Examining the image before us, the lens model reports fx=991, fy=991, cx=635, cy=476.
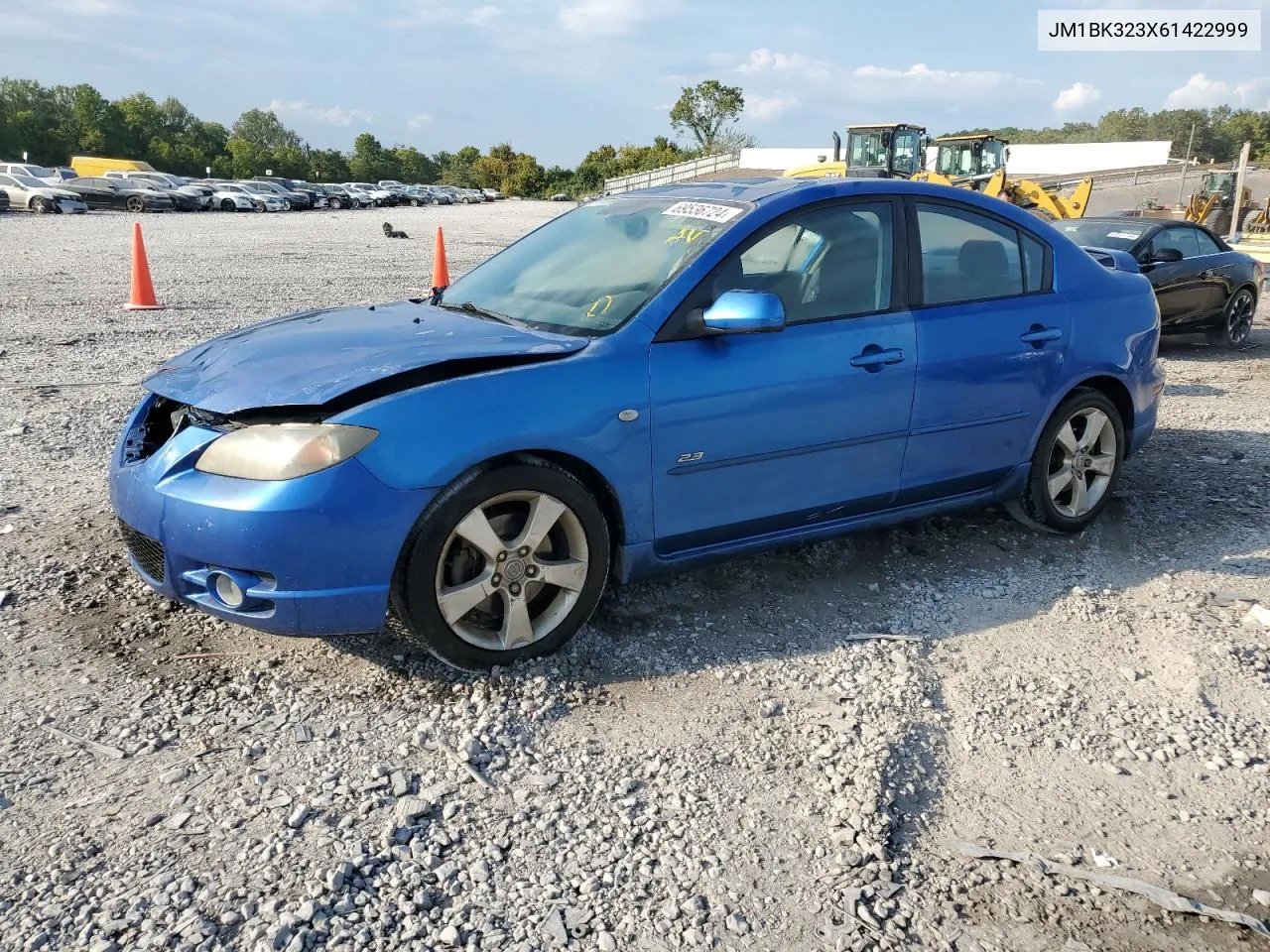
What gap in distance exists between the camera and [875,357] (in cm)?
396

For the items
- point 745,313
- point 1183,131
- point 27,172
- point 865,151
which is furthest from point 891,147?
point 1183,131

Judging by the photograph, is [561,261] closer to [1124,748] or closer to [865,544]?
[865,544]

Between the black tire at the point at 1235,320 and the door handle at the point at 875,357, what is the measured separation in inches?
351

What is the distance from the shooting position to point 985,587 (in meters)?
4.30

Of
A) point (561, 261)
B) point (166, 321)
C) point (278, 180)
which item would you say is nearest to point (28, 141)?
point (278, 180)

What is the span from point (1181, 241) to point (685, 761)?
10.3 meters

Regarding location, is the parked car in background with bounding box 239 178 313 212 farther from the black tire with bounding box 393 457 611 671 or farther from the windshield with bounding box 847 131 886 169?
the black tire with bounding box 393 457 611 671

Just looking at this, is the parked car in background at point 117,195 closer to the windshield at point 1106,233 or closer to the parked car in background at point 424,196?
the parked car in background at point 424,196

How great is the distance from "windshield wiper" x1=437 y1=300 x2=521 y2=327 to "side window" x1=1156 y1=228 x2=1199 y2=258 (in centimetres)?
893

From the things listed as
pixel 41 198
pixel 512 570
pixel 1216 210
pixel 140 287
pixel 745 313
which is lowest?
pixel 512 570

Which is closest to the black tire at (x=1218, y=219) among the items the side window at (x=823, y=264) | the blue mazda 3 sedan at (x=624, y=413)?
the blue mazda 3 sedan at (x=624, y=413)

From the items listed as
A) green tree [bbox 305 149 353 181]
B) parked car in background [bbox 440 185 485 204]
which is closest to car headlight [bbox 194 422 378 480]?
parked car in background [bbox 440 185 485 204]

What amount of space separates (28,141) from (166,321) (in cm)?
8431

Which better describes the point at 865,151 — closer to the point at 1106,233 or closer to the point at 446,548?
the point at 1106,233
